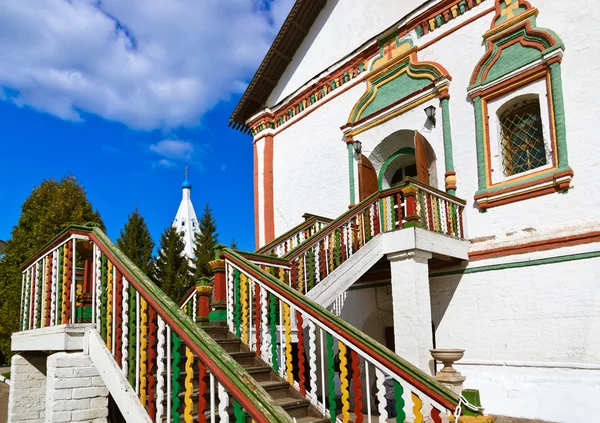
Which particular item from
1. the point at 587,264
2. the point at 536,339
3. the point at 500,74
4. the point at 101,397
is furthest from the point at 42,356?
the point at 500,74

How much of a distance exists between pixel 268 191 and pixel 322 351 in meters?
9.20

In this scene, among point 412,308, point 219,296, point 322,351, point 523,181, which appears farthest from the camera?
point 523,181

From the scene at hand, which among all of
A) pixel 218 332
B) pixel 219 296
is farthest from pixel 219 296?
pixel 218 332

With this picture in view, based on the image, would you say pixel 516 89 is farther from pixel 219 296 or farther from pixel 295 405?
pixel 295 405

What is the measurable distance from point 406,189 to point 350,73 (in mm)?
4969

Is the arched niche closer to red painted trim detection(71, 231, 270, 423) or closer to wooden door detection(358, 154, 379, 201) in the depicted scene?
wooden door detection(358, 154, 379, 201)

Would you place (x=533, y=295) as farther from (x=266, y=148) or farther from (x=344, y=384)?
(x=266, y=148)

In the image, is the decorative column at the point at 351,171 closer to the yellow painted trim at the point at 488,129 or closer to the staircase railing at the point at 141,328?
the yellow painted trim at the point at 488,129

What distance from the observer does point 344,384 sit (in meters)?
4.09

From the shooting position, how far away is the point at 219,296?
18.6ft

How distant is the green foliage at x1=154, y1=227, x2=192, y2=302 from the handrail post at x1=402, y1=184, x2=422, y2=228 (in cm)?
1791

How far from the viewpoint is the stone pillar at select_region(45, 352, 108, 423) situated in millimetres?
4484

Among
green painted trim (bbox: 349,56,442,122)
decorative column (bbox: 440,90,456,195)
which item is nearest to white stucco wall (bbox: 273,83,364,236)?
green painted trim (bbox: 349,56,442,122)

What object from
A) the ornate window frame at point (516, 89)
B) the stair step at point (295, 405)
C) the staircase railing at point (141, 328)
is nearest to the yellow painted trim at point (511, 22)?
the ornate window frame at point (516, 89)
